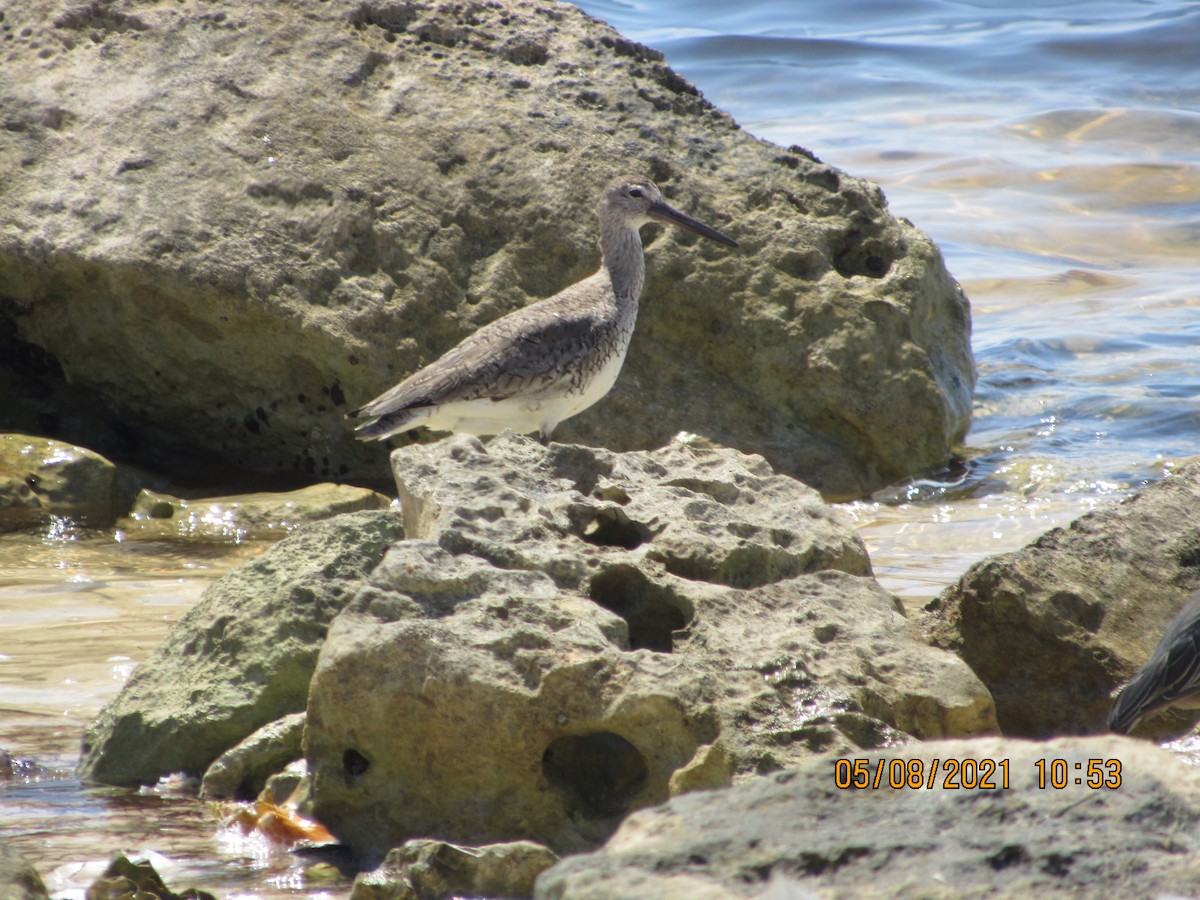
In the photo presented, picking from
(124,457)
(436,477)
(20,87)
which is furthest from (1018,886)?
(20,87)

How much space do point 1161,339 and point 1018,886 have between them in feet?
30.5

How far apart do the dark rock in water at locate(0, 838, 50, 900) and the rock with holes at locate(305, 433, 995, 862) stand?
751 mm

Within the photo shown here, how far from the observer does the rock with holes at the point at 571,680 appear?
10.4ft

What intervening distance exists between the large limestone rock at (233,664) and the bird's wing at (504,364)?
198cm

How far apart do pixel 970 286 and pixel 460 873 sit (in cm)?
1001

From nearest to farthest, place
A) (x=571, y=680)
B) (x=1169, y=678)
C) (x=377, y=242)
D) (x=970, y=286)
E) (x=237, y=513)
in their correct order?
(x=571, y=680) → (x=1169, y=678) → (x=237, y=513) → (x=377, y=242) → (x=970, y=286)

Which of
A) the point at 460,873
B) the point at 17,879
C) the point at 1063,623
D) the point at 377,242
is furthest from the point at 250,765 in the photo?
the point at 377,242

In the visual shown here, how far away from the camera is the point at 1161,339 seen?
34.6 ft

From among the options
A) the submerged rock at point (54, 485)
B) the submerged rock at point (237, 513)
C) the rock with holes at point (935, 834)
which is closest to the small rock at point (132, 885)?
the rock with holes at point (935, 834)

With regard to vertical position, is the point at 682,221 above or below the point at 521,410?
above

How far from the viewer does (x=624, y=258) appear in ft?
22.3

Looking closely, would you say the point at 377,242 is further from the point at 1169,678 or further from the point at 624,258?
the point at 1169,678

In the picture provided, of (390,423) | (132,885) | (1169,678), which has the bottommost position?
(132,885)

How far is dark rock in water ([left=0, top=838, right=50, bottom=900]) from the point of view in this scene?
2.51m
